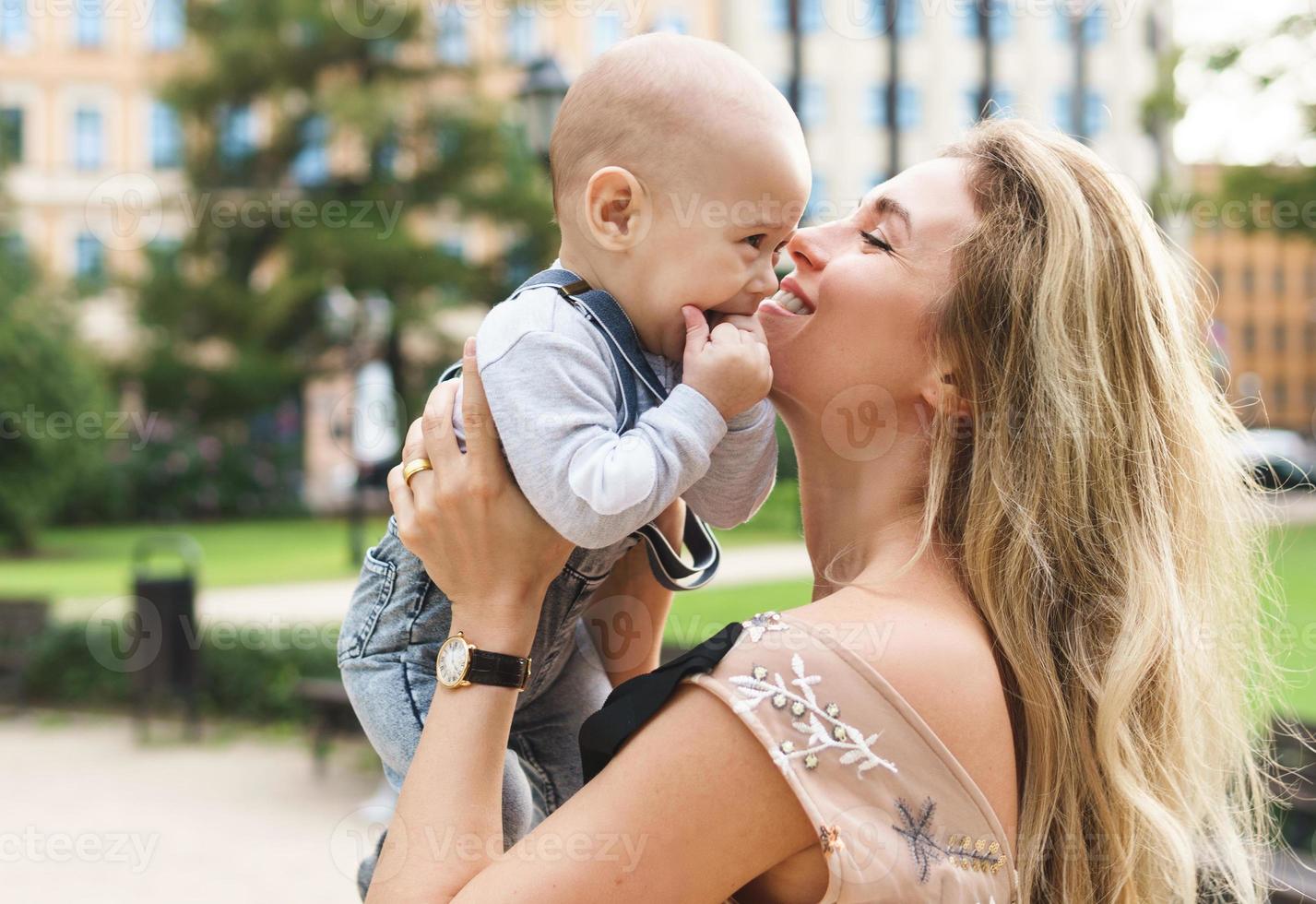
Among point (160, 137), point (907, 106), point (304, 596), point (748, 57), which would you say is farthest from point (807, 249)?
point (907, 106)

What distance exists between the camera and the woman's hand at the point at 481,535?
5.02 ft

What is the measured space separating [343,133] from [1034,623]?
23.8 m

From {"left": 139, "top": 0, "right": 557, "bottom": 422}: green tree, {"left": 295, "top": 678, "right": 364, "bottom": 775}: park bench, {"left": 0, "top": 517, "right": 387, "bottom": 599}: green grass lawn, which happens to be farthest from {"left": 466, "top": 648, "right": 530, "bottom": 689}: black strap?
{"left": 139, "top": 0, "right": 557, "bottom": 422}: green tree

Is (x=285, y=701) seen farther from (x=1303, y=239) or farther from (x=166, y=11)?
(x=166, y=11)

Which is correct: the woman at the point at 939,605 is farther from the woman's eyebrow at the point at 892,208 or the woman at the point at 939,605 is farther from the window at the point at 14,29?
the window at the point at 14,29

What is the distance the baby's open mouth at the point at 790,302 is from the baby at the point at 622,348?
→ 1.4 inches

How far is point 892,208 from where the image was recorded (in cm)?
172

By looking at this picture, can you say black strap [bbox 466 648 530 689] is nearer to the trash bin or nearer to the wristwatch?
the wristwatch

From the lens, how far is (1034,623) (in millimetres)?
1637

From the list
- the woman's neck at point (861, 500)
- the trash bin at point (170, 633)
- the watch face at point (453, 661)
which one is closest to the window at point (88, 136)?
the trash bin at point (170, 633)

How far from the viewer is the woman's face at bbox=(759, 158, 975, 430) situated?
1.68m

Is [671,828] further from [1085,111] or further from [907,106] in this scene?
[1085,111]

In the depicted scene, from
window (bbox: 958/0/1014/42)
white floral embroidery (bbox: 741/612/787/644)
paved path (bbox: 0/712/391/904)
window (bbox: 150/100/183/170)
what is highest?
Result: window (bbox: 958/0/1014/42)

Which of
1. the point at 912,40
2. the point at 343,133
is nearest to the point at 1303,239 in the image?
the point at 343,133
